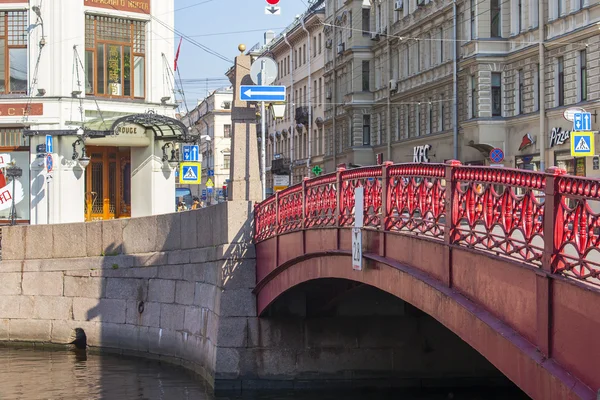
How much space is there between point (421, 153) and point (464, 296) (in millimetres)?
35885

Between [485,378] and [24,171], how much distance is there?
16.7 m

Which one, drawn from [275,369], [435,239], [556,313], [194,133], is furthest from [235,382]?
[194,133]

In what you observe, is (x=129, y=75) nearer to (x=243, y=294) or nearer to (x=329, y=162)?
(x=243, y=294)

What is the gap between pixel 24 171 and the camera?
3097 cm

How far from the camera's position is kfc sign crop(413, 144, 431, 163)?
44656 millimetres

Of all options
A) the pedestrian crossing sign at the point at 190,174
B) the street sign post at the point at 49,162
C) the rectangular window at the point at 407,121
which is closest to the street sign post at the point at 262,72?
the pedestrian crossing sign at the point at 190,174

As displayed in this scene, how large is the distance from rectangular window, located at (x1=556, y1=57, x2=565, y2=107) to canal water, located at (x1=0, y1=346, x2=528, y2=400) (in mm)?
17921

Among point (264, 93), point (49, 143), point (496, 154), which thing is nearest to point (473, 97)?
point (496, 154)

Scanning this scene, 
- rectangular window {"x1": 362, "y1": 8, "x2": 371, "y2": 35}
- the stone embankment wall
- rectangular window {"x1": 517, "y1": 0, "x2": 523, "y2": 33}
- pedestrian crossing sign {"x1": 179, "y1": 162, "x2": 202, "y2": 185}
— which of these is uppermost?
rectangular window {"x1": 362, "y1": 8, "x2": 371, "y2": 35}

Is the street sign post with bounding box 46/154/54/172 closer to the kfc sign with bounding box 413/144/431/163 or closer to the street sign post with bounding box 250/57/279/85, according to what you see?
the street sign post with bounding box 250/57/279/85

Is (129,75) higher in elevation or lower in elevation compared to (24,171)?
higher

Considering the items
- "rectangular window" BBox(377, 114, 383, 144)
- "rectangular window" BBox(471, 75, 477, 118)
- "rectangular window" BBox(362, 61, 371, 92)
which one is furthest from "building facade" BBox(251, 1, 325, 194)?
"rectangular window" BBox(471, 75, 477, 118)

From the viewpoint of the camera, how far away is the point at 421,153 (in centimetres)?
4544

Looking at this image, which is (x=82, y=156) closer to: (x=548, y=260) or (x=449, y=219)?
(x=449, y=219)
